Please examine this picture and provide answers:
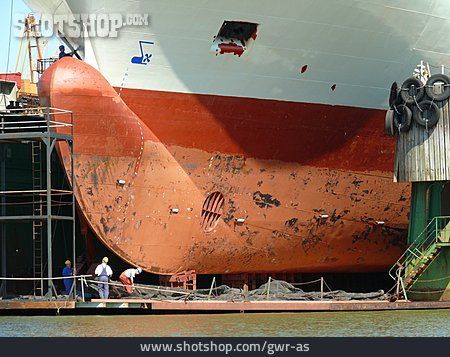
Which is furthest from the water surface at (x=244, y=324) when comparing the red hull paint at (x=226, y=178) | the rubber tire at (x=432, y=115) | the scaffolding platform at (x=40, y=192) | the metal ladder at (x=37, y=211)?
the metal ladder at (x=37, y=211)

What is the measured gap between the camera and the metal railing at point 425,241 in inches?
912

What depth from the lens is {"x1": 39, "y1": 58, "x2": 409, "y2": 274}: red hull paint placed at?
23.3 meters

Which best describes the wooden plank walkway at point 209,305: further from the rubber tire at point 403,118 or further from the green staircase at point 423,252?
the rubber tire at point 403,118

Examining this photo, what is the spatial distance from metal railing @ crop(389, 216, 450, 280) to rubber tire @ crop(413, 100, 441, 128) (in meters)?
1.84

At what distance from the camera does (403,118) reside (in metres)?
23.5

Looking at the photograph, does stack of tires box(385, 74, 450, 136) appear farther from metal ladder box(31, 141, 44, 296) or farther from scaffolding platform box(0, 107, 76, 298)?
metal ladder box(31, 141, 44, 296)

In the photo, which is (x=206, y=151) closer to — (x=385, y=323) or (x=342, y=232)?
(x=342, y=232)

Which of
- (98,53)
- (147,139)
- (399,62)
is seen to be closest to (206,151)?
(147,139)

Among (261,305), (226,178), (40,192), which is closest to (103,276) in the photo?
(40,192)

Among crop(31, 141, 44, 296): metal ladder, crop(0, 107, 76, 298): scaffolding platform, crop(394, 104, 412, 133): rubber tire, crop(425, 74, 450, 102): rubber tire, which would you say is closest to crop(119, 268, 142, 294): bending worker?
crop(0, 107, 76, 298): scaffolding platform

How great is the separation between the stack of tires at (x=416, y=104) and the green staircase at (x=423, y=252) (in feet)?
6.34

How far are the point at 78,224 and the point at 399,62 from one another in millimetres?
7982

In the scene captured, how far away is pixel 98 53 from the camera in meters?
23.7

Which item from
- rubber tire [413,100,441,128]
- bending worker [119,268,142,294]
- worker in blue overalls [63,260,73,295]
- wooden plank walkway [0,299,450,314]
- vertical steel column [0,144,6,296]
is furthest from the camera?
vertical steel column [0,144,6,296]
